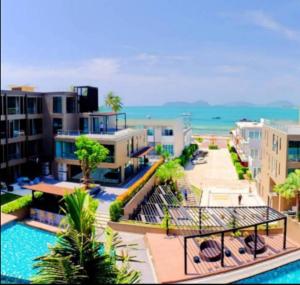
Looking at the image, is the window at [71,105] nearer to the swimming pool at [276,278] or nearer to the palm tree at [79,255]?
the swimming pool at [276,278]

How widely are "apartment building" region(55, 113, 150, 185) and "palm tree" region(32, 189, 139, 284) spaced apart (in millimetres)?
20849

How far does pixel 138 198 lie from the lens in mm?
23062

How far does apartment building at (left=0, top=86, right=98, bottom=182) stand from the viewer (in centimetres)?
2675

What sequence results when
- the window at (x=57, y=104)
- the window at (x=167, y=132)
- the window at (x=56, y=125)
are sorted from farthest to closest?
the window at (x=167, y=132) < the window at (x=56, y=125) < the window at (x=57, y=104)

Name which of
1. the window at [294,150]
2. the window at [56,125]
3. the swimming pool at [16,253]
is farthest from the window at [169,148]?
the swimming pool at [16,253]

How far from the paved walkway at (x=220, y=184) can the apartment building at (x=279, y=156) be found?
7.73 feet

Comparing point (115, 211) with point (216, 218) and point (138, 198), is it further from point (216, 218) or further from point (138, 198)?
point (216, 218)

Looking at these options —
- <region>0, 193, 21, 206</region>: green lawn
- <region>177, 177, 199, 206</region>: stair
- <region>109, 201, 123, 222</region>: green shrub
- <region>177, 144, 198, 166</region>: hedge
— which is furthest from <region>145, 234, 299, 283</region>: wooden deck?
<region>177, 144, 198, 166</region>: hedge

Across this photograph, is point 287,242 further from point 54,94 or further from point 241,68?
point 54,94

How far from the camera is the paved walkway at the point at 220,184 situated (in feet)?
89.3

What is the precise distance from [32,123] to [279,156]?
2102 centimetres

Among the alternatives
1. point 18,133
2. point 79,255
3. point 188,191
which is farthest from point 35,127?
point 79,255

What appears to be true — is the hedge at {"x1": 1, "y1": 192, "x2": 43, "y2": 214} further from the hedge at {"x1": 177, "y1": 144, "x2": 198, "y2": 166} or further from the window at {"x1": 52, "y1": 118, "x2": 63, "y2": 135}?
the hedge at {"x1": 177, "y1": 144, "x2": 198, "y2": 166}

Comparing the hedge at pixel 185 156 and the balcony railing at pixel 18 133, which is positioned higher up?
the balcony railing at pixel 18 133
